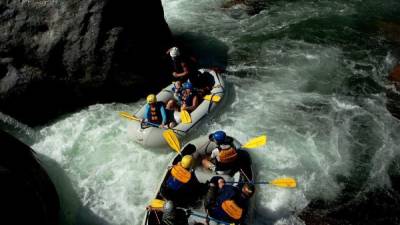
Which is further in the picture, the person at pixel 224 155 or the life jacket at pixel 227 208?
the person at pixel 224 155

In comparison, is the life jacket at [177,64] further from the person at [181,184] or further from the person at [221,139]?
the person at [181,184]

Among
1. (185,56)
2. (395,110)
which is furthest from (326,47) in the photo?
(185,56)

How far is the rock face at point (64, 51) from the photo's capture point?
28.1 ft

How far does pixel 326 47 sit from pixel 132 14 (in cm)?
629

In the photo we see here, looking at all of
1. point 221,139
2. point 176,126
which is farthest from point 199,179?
point 176,126

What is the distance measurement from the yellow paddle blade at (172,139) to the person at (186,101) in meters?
0.92

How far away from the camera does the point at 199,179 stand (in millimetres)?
7234

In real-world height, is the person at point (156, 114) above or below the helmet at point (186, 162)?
below

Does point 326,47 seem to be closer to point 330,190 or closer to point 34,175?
point 330,190

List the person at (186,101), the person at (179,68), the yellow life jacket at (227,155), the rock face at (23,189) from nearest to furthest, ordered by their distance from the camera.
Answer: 1. the rock face at (23,189)
2. the yellow life jacket at (227,155)
3. the person at (186,101)
4. the person at (179,68)

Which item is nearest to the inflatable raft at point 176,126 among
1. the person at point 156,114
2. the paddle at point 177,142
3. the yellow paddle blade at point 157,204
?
the person at point 156,114

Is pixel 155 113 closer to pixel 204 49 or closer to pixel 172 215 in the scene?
pixel 172 215

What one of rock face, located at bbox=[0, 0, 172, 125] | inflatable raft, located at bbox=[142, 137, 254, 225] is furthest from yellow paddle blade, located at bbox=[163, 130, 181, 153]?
rock face, located at bbox=[0, 0, 172, 125]

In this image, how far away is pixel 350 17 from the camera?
13.4 m
